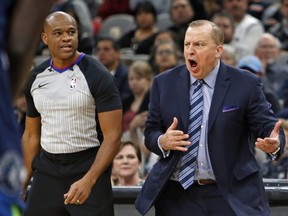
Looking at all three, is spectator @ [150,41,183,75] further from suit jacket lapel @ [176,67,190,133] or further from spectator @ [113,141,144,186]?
suit jacket lapel @ [176,67,190,133]

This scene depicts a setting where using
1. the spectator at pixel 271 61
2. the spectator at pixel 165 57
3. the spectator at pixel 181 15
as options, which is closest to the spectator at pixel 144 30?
the spectator at pixel 181 15

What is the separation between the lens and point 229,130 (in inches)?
226

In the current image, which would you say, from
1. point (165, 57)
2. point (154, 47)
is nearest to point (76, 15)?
point (154, 47)

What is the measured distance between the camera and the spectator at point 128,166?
27.0ft

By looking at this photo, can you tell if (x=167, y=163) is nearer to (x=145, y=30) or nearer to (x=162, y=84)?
(x=162, y=84)

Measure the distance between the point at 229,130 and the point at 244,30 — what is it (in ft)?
22.7

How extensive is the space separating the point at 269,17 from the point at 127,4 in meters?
2.62

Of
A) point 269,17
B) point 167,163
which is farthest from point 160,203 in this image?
point 269,17

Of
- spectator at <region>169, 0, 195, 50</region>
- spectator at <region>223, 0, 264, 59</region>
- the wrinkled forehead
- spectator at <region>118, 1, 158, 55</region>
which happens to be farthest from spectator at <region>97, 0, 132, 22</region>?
the wrinkled forehead

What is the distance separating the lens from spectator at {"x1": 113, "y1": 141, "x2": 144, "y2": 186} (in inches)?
324

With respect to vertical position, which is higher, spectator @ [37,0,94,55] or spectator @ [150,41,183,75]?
spectator @ [150,41,183,75]

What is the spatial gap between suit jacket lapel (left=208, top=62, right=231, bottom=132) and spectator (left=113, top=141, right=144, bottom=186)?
2459 mm

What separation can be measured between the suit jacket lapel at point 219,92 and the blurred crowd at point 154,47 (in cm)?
251

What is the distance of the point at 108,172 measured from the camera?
623cm
